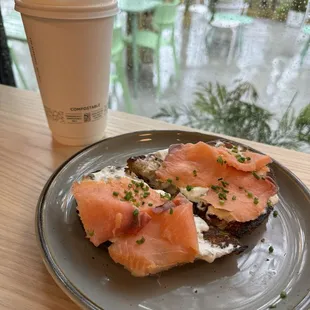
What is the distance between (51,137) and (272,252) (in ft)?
2.64

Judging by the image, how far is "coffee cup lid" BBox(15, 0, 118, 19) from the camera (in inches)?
35.4

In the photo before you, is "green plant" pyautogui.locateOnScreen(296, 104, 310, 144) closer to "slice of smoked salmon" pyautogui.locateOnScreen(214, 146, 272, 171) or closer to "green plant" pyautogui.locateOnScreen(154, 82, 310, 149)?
"green plant" pyautogui.locateOnScreen(154, 82, 310, 149)

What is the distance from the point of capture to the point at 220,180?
91 cm

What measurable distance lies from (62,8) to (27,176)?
48 cm

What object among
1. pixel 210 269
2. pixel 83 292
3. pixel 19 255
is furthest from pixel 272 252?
pixel 19 255

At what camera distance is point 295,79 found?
181cm

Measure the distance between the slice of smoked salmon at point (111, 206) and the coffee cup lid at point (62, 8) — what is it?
0.43 meters

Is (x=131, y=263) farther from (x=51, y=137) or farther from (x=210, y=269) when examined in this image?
(x=51, y=137)

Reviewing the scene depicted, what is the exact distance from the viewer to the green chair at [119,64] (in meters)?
2.02

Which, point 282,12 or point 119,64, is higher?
Result: point 282,12

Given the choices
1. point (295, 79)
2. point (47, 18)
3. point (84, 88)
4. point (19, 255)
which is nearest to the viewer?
point (19, 255)

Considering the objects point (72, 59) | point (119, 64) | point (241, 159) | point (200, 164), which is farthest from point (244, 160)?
point (119, 64)

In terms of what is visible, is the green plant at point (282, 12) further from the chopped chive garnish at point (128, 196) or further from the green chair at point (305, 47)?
the chopped chive garnish at point (128, 196)

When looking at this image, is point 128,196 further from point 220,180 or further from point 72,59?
point 72,59
